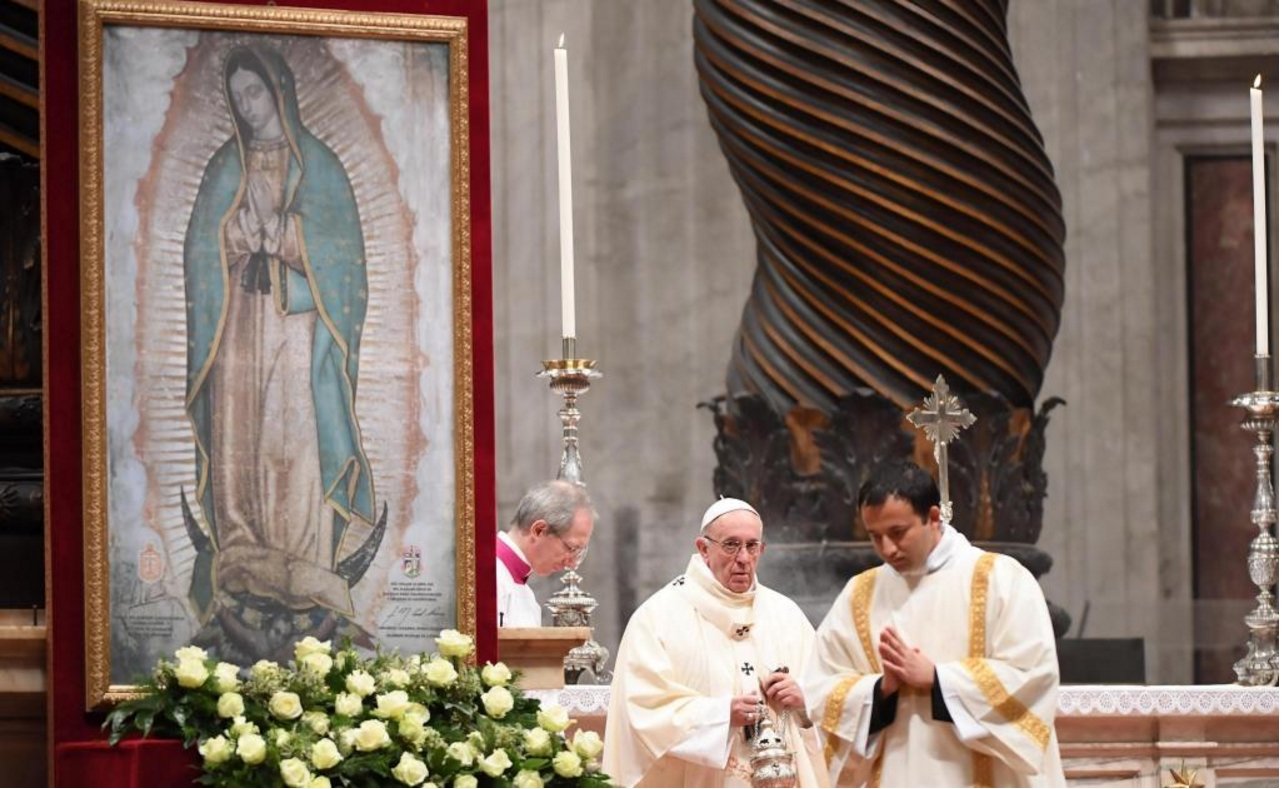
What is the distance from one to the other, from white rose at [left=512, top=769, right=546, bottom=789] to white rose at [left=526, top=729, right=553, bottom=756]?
0.21ft

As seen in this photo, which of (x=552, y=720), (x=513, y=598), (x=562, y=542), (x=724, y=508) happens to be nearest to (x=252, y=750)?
(x=552, y=720)

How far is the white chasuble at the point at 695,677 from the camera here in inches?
271

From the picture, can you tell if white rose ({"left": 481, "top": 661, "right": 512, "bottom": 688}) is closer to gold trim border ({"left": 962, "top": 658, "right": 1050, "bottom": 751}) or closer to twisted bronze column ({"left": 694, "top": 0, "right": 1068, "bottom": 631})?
gold trim border ({"left": 962, "top": 658, "right": 1050, "bottom": 751})

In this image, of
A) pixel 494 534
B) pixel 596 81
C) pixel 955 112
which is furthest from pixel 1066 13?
pixel 494 534

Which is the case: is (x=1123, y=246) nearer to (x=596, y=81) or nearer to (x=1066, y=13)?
(x=1066, y=13)

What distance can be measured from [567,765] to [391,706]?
39cm

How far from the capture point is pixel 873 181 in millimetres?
9492

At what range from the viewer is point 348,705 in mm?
5754

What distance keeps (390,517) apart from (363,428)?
0.21 metres

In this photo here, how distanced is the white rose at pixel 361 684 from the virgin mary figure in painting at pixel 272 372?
0.32 meters

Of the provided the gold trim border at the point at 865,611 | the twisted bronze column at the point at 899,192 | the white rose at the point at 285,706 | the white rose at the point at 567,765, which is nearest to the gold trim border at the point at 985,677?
the gold trim border at the point at 865,611

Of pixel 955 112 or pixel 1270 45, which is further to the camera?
pixel 1270 45

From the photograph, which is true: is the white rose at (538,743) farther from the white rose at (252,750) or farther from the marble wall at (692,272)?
the marble wall at (692,272)

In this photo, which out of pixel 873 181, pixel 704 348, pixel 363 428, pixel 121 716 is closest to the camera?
pixel 121 716
